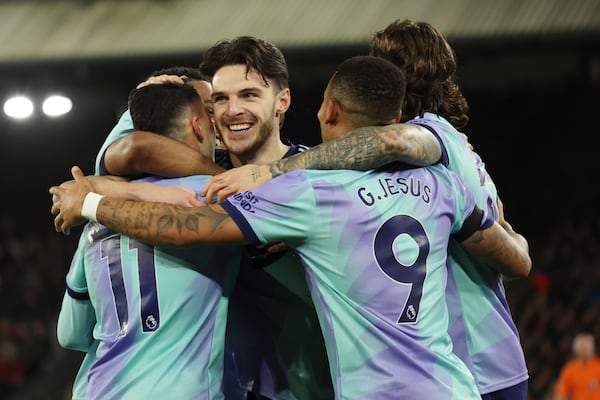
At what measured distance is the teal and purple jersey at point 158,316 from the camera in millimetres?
3613

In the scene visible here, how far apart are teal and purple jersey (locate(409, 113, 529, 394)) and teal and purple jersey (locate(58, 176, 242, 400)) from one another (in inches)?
37.0

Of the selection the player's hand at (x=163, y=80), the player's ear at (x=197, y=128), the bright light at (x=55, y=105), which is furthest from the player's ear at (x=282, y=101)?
the bright light at (x=55, y=105)

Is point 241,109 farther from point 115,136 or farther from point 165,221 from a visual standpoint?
point 165,221

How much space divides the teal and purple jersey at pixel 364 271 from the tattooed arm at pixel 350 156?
0.07 metres

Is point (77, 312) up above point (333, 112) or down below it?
below

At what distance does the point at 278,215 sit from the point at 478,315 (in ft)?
3.63

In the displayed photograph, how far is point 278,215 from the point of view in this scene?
341 centimetres

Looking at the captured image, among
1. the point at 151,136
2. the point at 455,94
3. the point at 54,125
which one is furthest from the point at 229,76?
the point at 54,125

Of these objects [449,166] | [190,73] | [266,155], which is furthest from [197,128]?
[449,166]

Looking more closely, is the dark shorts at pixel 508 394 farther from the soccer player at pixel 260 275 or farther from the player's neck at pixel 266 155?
the player's neck at pixel 266 155

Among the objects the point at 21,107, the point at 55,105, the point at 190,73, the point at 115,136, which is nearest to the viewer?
the point at 115,136

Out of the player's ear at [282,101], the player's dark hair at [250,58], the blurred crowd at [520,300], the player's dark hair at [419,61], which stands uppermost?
the player's dark hair at [419,61]

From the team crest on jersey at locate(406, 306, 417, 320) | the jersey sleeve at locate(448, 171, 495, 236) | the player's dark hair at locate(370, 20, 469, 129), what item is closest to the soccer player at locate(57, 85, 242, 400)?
the team crest on jersey at locate(406, 306, 417, 320)

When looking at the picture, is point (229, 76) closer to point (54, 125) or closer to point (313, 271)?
point (313, 271)
